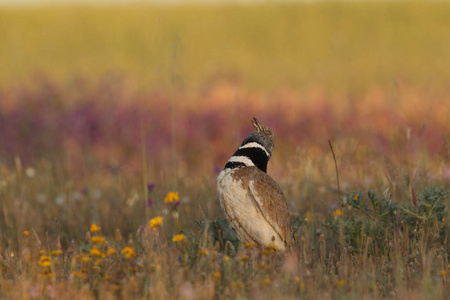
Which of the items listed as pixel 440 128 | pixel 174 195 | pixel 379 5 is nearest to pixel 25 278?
pixel 174 195

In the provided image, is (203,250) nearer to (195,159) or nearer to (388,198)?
(388,198)

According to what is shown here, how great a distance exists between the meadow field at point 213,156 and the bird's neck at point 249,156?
57cm

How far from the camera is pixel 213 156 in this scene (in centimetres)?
1138

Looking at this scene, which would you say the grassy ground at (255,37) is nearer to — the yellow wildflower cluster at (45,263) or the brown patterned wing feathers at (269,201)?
the brown patterned wing feathers at (269,201)

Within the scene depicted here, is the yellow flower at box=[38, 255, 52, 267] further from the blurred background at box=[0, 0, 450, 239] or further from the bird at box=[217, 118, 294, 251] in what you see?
the blurred background at box=[0, 0, 450, 239]

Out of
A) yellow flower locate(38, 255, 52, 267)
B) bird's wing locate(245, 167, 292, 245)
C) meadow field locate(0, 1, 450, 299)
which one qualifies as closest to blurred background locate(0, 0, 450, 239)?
meadow field locate(0, 1, 450, 299)

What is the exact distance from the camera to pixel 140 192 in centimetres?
835

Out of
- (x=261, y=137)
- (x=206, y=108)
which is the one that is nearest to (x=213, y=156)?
(x=206, y=108)

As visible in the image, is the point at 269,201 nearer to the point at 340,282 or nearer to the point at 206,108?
the point at 340,282

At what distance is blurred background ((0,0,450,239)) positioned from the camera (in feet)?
23.3

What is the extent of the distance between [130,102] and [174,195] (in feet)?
30.6

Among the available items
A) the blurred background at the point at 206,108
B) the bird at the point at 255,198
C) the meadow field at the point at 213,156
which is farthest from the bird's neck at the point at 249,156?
the blurred background at the point at 206,108

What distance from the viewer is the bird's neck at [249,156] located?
4.48 metres

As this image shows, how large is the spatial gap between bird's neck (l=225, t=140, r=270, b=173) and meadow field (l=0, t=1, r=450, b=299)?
573 mm
